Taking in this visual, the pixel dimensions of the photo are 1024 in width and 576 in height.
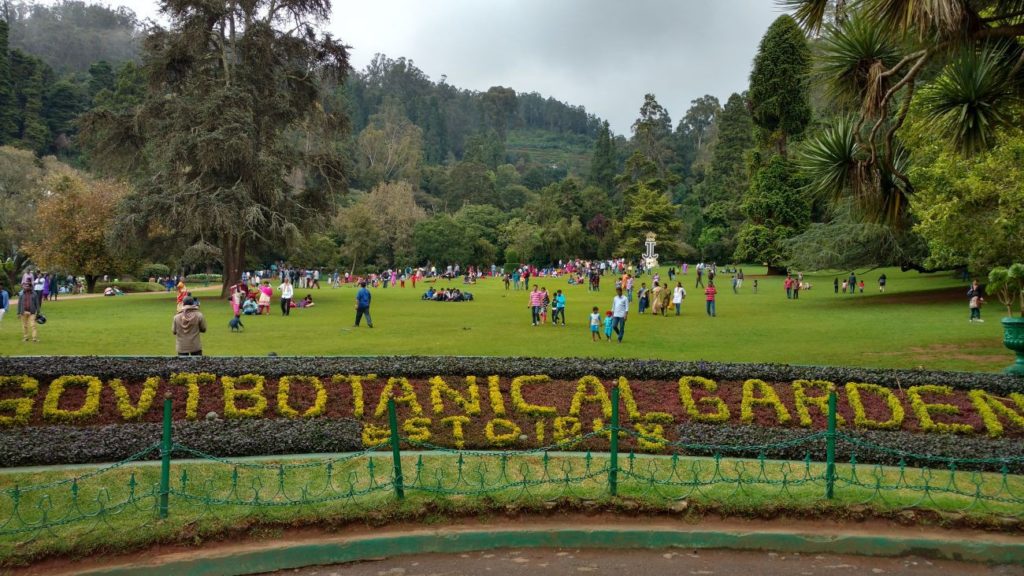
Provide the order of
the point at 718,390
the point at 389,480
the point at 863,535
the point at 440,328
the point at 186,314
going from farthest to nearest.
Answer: the point at 440,328
the point at 186,314
the point at 718,390
the point at 389,480
the point at 863,535

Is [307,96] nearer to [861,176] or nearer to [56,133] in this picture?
[861,176]

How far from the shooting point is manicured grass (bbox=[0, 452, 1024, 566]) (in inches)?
265

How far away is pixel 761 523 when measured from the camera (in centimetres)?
723

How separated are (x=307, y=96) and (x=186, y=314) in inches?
1013

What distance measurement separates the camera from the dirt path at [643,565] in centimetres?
647

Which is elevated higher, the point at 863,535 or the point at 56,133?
the point at 56,133

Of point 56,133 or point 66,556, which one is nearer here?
point 66,556

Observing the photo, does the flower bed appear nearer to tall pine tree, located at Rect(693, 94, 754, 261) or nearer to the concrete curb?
the concrete curb

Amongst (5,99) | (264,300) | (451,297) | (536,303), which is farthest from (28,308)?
(5,99)

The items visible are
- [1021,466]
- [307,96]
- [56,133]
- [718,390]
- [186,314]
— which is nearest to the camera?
[1021,466]

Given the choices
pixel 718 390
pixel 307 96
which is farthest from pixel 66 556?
pixel 307 96

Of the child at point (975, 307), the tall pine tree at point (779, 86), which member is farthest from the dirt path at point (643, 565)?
the tall pine tree at point (779, 86)

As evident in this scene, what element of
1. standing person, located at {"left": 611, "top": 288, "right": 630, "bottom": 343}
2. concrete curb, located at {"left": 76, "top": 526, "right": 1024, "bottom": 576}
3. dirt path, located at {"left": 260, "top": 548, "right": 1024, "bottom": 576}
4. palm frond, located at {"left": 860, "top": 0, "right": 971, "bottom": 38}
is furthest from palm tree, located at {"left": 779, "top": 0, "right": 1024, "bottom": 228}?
standing person, located at {"left": 611, "top": 288, "right": 630, "bottom": 343}

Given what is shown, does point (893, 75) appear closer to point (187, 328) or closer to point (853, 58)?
point (853, 58)
